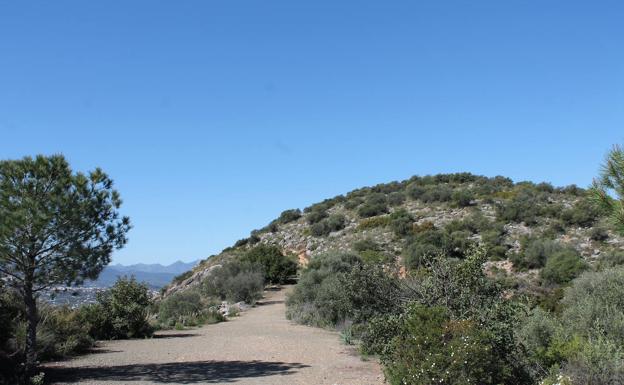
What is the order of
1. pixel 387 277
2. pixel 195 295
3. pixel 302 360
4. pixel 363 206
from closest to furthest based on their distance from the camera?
pixel 387 277 < pixel 302 360 < pixel 195 295 < pixel 363 206

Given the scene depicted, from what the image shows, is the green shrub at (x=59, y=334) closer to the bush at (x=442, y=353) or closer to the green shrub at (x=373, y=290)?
the green shrub at (x=373, y=290)

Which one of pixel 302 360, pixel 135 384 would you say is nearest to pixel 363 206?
pixel 302 360

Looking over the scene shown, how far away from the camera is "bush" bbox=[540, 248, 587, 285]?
24.9 meters

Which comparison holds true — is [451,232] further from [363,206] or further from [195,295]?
[195,295]

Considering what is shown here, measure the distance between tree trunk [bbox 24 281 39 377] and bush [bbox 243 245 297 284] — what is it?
27.0 metres

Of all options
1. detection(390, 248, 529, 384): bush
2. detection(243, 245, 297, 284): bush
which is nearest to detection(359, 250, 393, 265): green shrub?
detection(390, 248, 529, 384): bush

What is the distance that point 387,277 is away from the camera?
12.1m

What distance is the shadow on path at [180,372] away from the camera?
10.6 m

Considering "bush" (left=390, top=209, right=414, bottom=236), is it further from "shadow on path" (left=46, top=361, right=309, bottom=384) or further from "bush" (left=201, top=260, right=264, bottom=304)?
"shadow on path" (left=46, top=361, right=309, bottom=384)

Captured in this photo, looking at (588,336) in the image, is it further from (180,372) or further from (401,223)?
(401,223)

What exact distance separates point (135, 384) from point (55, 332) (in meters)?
5.03

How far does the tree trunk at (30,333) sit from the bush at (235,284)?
20.6 m

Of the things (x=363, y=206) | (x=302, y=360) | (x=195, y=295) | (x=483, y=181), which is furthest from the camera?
(x=483, y=181)

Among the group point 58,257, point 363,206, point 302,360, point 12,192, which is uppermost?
point 363,206
